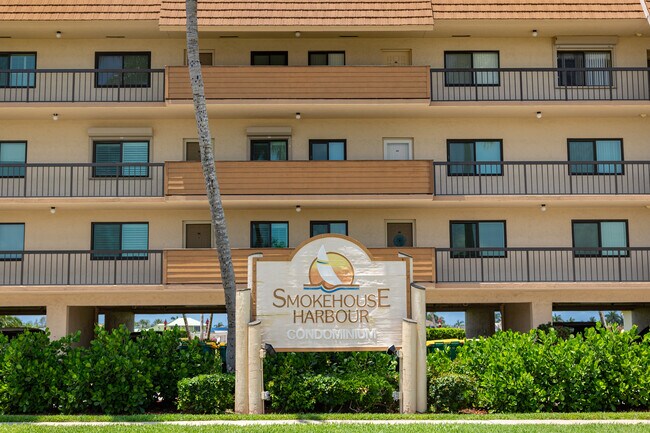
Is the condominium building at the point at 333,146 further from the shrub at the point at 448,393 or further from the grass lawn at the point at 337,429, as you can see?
the grass lawn at the point at 337,429

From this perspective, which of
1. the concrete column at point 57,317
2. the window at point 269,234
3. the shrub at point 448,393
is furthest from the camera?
the window at point 269,234

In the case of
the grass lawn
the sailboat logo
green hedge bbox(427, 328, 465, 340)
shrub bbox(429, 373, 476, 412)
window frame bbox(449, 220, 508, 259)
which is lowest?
the grass lawn

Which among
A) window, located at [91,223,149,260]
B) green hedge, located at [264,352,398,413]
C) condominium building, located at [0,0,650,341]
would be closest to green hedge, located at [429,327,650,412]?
green hedge, located at [264,352,398,413]

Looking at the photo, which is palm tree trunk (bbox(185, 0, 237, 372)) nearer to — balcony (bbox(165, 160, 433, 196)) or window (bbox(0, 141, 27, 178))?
balcony (bbox(165, 160, 433, 196))

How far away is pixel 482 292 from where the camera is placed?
29625 millimetres

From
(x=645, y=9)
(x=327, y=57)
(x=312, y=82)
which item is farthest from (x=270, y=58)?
(x=645, y=9)

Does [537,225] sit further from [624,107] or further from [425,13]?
[425,13]

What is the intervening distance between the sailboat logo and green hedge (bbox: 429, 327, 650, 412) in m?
2.87

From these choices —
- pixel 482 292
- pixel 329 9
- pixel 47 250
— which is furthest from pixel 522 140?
pixel 47 250

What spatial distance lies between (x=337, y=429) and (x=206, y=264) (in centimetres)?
1322

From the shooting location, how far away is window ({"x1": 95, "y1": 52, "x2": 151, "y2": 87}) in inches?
1203

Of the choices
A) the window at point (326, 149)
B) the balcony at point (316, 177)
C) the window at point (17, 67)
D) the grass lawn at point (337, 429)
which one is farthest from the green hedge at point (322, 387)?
the window at point (17, 67)

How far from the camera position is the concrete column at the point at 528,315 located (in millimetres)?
29641

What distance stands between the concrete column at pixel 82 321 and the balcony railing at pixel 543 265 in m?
12.7
